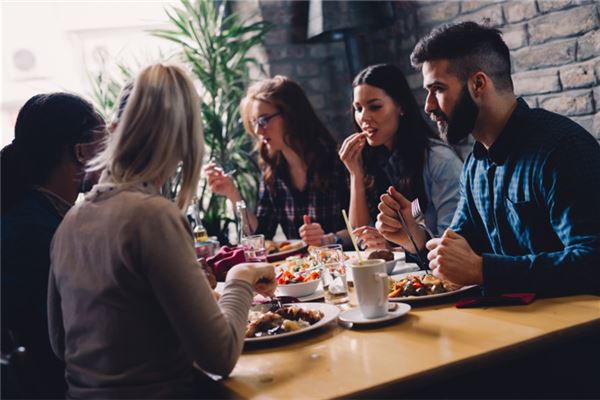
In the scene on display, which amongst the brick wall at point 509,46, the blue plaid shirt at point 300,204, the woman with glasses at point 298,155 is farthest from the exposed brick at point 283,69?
the blue plaid shirt at point 300,204

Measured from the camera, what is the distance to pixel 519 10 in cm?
302

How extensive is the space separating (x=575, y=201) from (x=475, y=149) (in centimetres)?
44

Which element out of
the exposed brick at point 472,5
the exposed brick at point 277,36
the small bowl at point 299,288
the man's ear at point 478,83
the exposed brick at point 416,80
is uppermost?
the exposed brick at point 277,36

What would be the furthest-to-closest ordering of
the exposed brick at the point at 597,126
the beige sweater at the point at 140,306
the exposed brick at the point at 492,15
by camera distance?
1. the exposed brick at the point at 492,15
2. the exposed brick at the point at 597,126
3. the beige sweater at the point at 140,306

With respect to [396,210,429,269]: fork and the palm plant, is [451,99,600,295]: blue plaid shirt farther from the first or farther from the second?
the palm plant

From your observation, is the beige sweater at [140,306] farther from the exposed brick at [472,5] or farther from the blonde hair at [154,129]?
the exposed brick at [472,5]

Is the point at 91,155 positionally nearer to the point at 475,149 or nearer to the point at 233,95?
the point at 475,149

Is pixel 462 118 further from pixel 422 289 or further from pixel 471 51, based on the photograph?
pixel 422 289

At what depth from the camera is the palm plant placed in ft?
13.3

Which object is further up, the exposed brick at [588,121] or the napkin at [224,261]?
the exposed brick at [588,121]


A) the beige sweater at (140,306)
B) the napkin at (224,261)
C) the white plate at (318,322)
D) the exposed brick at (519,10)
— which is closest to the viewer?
the beige sweater at (140,306)

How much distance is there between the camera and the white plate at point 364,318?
1.39 meters

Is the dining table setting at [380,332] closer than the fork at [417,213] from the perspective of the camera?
Yes

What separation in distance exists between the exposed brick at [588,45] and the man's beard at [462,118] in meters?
1.09
